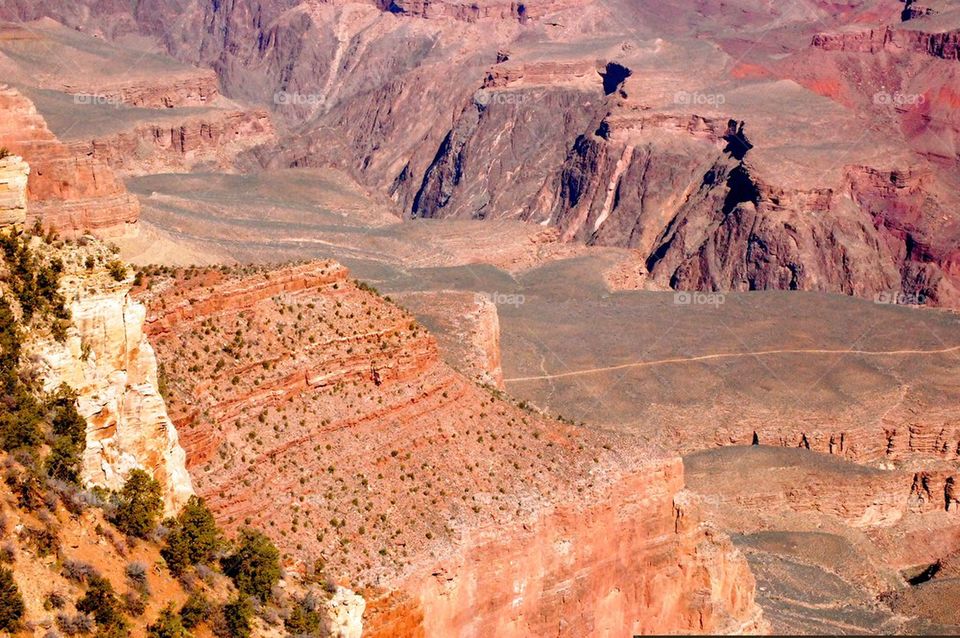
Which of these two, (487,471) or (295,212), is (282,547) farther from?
(295,212)

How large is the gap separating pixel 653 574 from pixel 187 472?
47.6ft

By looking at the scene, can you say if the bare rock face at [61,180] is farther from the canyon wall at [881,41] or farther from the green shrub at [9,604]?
the canyon wall at [881,41]

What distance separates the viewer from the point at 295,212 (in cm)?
10569

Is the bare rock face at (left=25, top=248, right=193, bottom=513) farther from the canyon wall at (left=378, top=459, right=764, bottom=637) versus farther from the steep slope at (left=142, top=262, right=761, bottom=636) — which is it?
the canyon wall at (left=378, top=459, right=764, bottom=637)

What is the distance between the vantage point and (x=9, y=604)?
1123 inches

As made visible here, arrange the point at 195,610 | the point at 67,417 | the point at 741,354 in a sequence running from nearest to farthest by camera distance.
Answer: the point at 67,417 < the point at 195,610 < the point at 741,354

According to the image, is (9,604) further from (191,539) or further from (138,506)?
(191,539)

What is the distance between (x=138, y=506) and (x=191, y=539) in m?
2.02

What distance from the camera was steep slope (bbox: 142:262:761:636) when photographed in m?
41.8

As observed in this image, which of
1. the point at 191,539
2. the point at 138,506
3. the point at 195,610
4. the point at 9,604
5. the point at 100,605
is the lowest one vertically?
the point at 195,610

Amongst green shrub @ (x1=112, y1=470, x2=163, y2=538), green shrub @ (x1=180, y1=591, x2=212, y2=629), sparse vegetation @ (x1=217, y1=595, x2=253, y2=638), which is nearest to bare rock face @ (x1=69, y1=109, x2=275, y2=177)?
green shrub @ (x1=112, y1=470, x2=163, y2=538)

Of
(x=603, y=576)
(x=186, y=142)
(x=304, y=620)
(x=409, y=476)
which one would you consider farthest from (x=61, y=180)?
(x=186, y=142)

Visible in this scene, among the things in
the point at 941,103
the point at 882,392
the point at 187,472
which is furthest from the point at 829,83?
the point at 187,472

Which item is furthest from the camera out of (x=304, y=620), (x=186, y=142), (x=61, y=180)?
(x=186, y=142)
